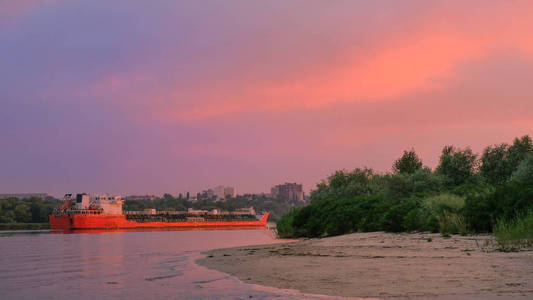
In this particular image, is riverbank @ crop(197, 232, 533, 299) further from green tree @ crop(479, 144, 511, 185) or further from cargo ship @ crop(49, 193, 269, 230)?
cargo ship @ crop(49, 193, 269, 230)

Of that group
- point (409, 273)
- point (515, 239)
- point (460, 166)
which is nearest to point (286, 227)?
point (460, 166)

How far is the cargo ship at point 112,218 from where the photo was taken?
121 metres

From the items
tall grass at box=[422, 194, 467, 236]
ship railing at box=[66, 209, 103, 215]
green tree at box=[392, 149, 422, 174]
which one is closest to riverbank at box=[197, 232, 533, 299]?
tall grass at box=[422, 194, 467, 236]

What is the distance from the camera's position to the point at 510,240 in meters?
14.9

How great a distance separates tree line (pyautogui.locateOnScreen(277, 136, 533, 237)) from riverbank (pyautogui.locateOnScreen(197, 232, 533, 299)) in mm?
5686

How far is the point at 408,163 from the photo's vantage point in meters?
68.6

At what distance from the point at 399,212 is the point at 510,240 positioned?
1584 centimetres

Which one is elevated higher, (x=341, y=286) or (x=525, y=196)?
(x=525, y=196)

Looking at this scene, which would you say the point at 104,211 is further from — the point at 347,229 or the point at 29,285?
the point at 29,285

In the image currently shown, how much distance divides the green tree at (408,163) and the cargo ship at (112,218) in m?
79.5

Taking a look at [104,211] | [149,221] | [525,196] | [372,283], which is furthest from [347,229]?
[149,221]

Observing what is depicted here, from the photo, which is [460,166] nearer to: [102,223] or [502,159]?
[502,159]

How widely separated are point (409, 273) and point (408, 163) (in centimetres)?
5942

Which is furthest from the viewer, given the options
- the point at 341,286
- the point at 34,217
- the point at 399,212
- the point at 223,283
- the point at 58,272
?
the point at 34,217
